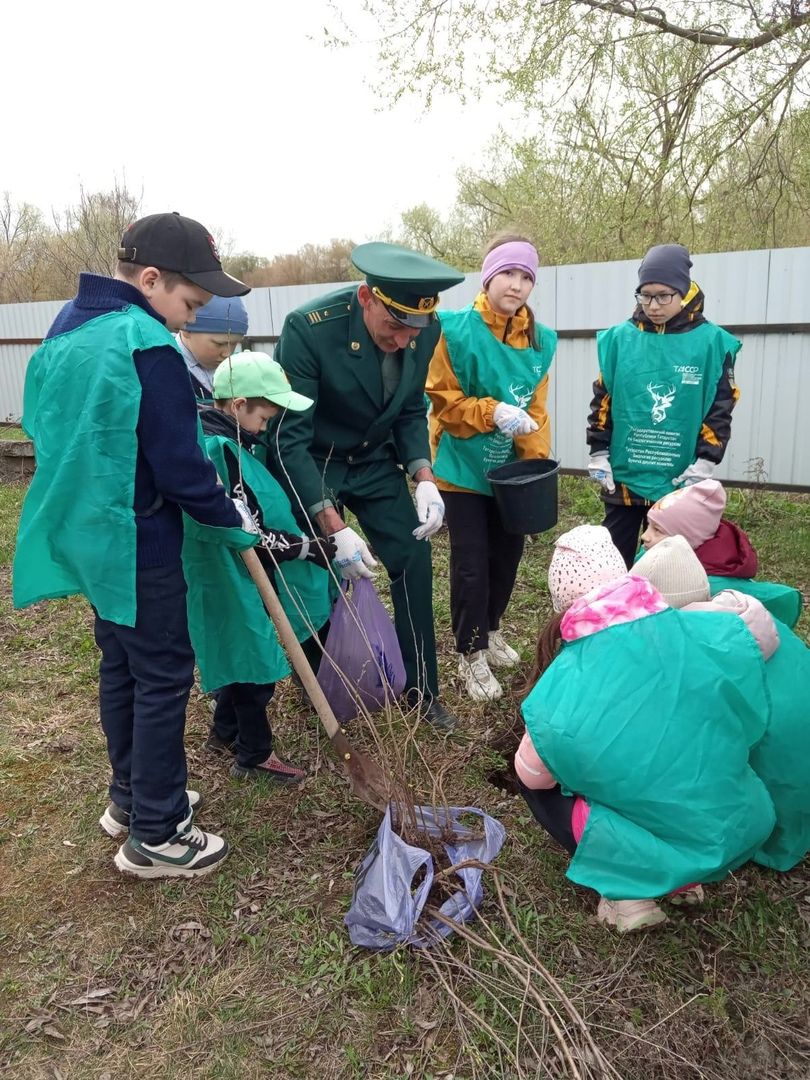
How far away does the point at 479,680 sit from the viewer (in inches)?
133

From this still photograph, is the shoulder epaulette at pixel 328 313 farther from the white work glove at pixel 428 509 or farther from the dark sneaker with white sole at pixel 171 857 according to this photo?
the dark sneaker with white sole at pixel 171 857

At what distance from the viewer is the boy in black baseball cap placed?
1946 millimetres

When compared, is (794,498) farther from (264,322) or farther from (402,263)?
(264,322)

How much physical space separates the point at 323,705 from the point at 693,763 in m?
1.17

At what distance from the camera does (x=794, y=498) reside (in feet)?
21.1

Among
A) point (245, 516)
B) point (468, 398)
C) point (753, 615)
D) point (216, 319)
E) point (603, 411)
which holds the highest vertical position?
point (216, 319)

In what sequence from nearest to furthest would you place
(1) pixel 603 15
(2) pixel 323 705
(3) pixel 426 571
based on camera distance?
(2) pixel 323 705 → (3) pixel 426 571 → (1) pixel 603 15

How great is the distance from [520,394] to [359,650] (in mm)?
1313

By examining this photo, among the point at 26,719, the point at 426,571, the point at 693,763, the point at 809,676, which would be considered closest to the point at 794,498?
the point at 426,571

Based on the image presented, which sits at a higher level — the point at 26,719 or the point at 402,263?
the point at 402,263

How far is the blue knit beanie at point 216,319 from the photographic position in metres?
2.83

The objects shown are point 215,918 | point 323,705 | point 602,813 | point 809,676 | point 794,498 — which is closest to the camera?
point 602,813

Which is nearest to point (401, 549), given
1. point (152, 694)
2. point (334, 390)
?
point (334, 390)

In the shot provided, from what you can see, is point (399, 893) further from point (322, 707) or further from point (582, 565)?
point (582, 565)
